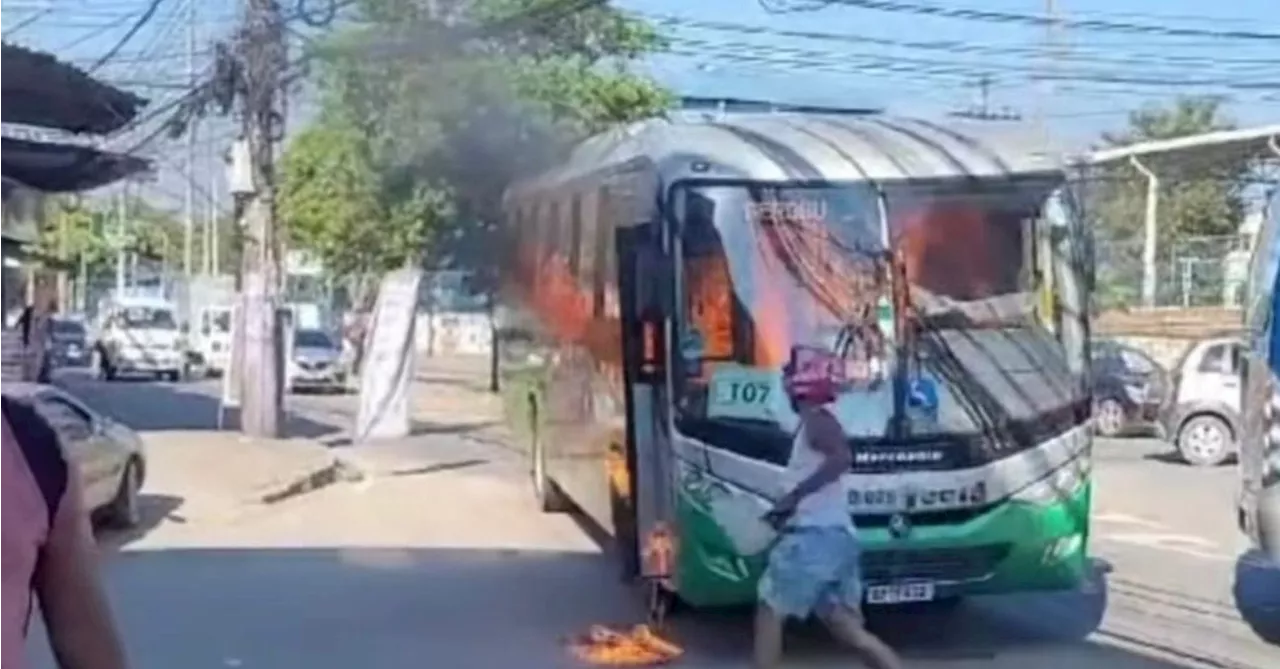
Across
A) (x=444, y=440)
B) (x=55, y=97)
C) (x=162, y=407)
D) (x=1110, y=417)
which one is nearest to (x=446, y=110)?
(x=444, y=440)

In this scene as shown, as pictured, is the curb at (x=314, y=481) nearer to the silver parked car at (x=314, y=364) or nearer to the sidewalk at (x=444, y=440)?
the sidewalk at (x=444, y=440)

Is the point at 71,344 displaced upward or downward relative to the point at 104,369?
upward

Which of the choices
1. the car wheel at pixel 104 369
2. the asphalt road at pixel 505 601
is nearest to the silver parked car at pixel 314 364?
the car wheel at pixel 104 369

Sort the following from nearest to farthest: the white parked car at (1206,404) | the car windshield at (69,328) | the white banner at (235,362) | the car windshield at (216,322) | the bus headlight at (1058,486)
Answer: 1. the bus headlight at (1058,486)
2. the white parked car at (1206,404)
3. the white banner at (235,362)
4. the car windshield at (69,328)
5. the car windshield at (216,322)

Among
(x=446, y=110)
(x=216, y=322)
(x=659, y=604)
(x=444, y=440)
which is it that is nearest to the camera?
(x=659, y=604)

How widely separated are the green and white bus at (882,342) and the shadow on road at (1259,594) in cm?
138

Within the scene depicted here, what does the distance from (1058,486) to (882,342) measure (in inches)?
49.7

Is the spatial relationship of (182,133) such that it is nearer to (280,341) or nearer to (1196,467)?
(280,341)

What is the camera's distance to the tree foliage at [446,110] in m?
32.9

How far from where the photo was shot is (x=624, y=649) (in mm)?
12320

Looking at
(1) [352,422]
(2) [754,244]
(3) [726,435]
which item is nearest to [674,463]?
(3) [726,435]

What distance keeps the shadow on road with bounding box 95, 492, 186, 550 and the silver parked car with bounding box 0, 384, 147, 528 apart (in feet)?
0.35

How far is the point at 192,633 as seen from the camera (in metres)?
13.4

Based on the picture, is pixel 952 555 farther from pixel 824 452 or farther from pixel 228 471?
pixel 228 471
